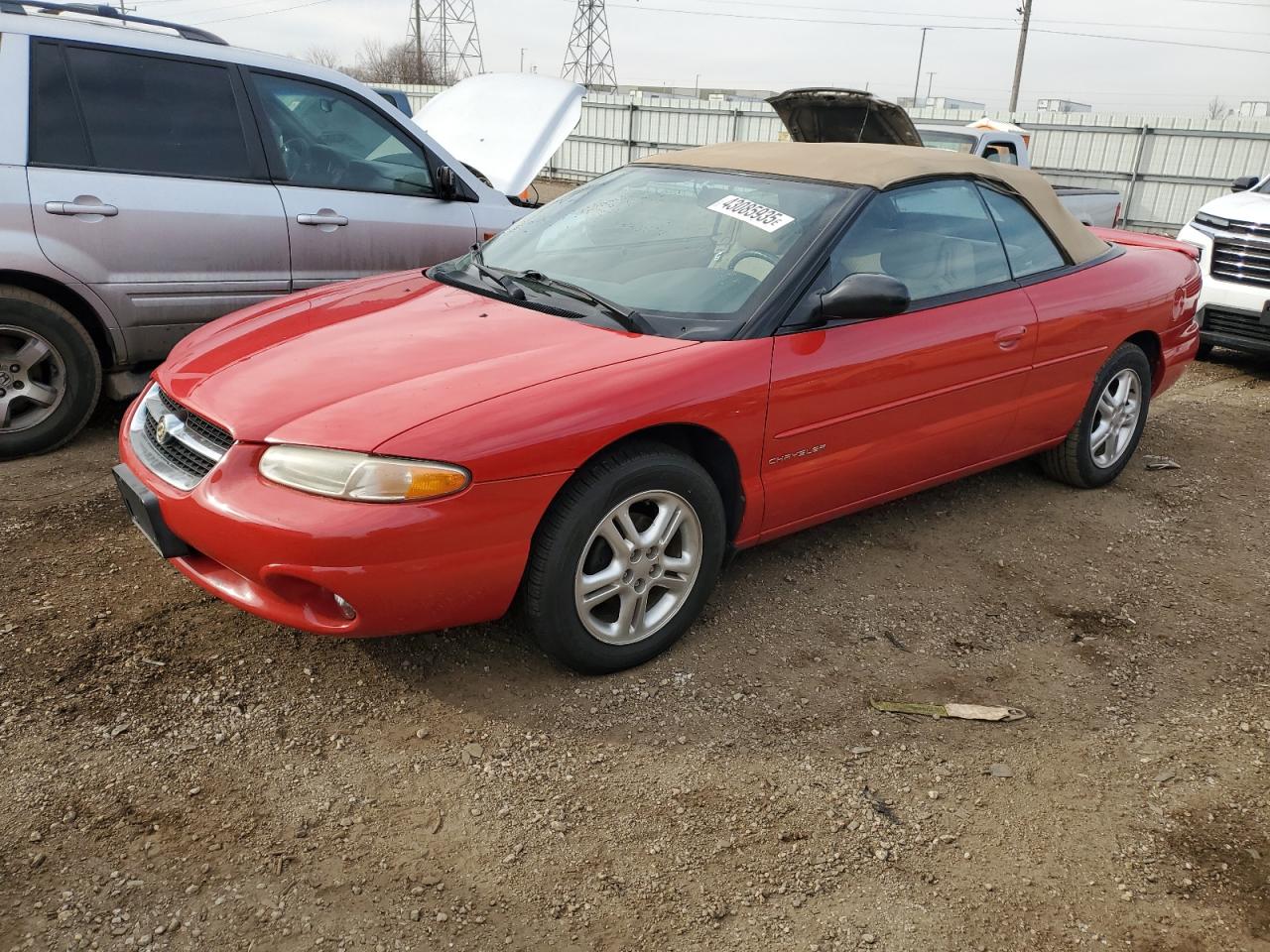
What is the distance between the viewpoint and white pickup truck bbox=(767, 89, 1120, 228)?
24.5 feet

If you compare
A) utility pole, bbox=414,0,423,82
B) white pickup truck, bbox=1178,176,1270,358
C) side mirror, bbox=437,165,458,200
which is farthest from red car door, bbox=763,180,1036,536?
utility pole, bbox=414,0,423,82

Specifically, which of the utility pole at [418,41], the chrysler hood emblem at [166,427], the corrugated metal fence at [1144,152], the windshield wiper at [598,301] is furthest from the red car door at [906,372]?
the utility pole at [418,41]

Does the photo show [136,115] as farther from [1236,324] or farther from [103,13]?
[1236,324]

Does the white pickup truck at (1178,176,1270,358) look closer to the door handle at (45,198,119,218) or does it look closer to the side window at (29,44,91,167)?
the door handle at (45,198,119,218)

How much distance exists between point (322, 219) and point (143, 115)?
91 centimetres

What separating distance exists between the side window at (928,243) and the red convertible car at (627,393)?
0.5 inches

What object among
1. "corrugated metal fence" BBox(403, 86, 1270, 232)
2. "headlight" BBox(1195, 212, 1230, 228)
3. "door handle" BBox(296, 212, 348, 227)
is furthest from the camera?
"corrugated metal fence" BBox(403, 86, 1270, 232)

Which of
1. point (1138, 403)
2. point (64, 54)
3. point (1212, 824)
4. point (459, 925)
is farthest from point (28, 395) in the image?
point (1138, 403)

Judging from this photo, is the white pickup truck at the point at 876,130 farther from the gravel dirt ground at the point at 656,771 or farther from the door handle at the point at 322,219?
the door handle at the point at 322,219

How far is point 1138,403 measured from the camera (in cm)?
484

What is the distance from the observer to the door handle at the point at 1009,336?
3.85 metres

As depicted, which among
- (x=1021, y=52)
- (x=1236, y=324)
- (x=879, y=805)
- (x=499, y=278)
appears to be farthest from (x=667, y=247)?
(x=1021, y=52)

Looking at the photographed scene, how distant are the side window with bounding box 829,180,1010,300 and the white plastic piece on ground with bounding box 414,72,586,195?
2.61 m

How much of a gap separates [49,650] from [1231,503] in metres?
5.08
